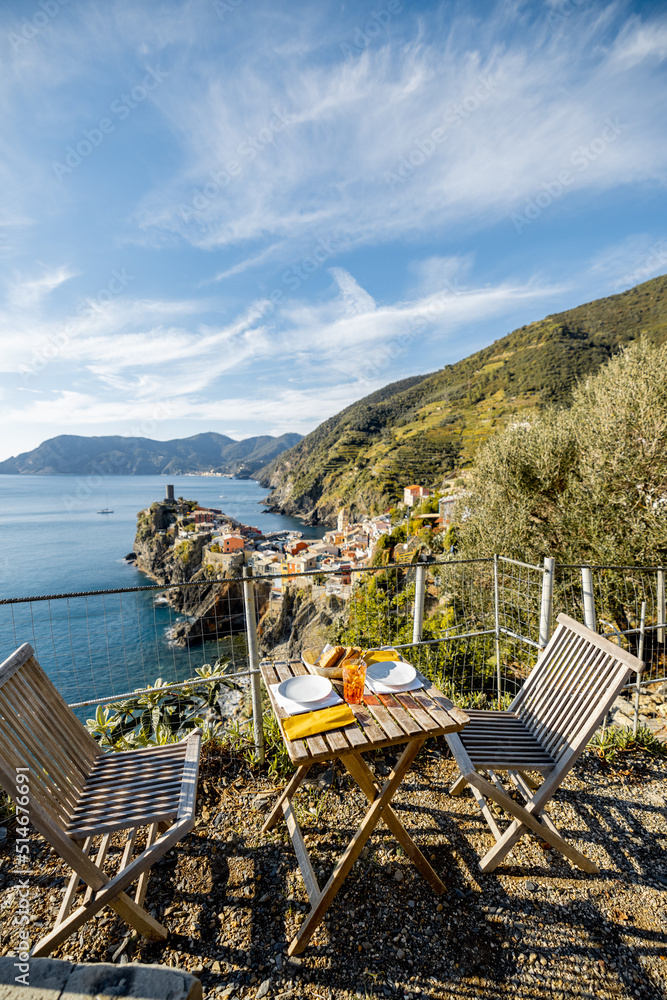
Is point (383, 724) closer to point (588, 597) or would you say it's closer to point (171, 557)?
point (588, 597)

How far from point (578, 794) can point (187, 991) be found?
264cm

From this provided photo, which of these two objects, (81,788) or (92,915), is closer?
(92,915)

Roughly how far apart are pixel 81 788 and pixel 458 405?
66442mm

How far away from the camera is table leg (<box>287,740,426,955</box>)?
174 centimetres

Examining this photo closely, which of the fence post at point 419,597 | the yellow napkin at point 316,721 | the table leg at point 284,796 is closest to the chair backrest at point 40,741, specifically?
the yellow napkin at point 316,721

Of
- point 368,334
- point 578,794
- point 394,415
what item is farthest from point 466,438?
point 578,794

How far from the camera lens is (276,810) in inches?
94.4

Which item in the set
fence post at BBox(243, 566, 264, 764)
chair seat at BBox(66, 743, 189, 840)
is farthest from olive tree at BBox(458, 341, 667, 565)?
chair seat at BBox(66, 743, 189, 840)

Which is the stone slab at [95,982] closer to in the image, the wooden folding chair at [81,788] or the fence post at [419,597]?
the wooden folding chair at [81,788]

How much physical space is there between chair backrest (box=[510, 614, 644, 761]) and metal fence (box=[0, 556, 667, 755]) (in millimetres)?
769

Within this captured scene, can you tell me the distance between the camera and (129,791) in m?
1.86

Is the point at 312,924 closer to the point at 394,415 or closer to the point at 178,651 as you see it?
the point at 178,651

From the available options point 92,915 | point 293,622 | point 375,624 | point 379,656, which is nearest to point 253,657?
point 379,656

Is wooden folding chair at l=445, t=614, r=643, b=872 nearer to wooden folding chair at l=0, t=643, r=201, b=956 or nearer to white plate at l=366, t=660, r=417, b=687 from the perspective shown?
white plate at l=366, t=660, r=417, b=687
